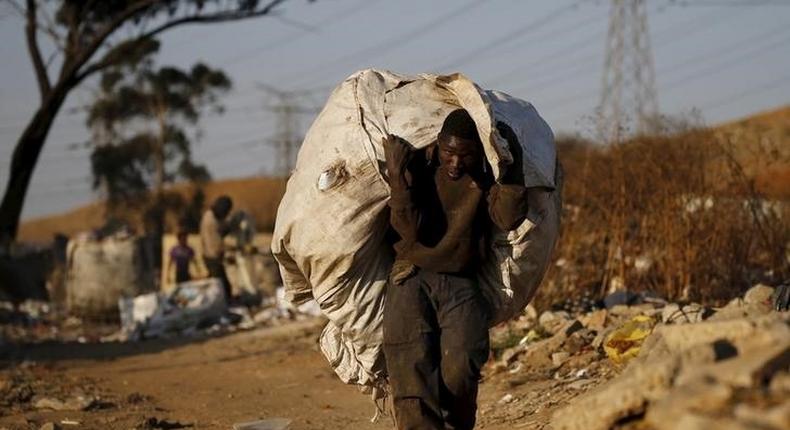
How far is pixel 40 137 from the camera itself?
2247 centimetres

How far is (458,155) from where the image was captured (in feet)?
16.2

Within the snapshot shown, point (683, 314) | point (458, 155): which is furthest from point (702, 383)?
point (683, 314)

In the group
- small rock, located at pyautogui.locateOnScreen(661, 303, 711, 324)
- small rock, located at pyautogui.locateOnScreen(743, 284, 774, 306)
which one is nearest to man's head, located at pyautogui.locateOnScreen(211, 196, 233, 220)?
small rock, located at pyautogui.locateOnScreen(661, 303, 711, 324)

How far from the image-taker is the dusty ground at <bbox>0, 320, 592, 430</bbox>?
796 cm

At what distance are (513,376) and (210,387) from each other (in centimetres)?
268

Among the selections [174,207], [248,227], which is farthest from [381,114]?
[174,207]

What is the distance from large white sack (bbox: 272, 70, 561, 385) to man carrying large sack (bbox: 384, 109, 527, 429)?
14 cm

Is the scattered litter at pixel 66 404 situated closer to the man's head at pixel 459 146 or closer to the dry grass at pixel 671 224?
the dry grass at pixel 671 224

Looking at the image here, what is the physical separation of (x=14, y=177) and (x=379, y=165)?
18380mm

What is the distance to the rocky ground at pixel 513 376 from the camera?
139 inches

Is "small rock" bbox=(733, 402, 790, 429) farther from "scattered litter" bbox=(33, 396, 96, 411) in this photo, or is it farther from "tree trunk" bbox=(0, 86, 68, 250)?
"tree trunk" bbox=(0, 86, 68, 250)

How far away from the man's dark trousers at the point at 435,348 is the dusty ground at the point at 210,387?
6.34 ft

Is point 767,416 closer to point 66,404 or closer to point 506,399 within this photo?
point 506,399

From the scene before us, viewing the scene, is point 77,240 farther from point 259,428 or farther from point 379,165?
point 379,165
